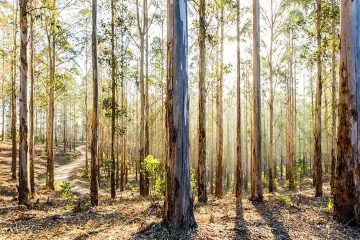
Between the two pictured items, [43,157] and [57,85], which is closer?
[57,85]

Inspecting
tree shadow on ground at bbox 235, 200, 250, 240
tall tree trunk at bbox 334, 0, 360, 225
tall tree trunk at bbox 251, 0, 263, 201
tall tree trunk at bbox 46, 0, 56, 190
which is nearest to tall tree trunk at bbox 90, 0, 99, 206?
tall tree trunk at bbox 251, 0, 263, 201

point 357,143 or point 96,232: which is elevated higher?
point 357,143

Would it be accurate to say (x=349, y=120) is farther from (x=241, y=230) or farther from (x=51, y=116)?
(x=51, y=116)

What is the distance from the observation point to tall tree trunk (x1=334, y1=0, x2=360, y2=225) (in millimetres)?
6766

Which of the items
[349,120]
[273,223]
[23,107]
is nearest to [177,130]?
[273,223]

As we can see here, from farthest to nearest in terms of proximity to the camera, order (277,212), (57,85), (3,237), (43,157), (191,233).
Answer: (43,157)
(57,85)
(277,212)
(3,237)
(191,233)

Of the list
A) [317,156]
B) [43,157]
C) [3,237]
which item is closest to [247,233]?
[3,237]

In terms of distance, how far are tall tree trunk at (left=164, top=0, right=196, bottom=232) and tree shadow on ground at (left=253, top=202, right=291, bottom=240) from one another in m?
1.56

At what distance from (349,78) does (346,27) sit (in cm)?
105

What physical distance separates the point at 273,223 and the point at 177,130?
310cm

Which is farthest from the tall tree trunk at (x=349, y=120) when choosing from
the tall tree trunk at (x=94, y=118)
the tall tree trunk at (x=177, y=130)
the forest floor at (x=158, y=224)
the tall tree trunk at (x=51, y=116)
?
the tall tree trunk at (x=51, y=116)

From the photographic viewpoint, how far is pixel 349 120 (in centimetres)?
682

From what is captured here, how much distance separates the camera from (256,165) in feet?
35.6

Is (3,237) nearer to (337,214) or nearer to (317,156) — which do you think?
(337,214)
